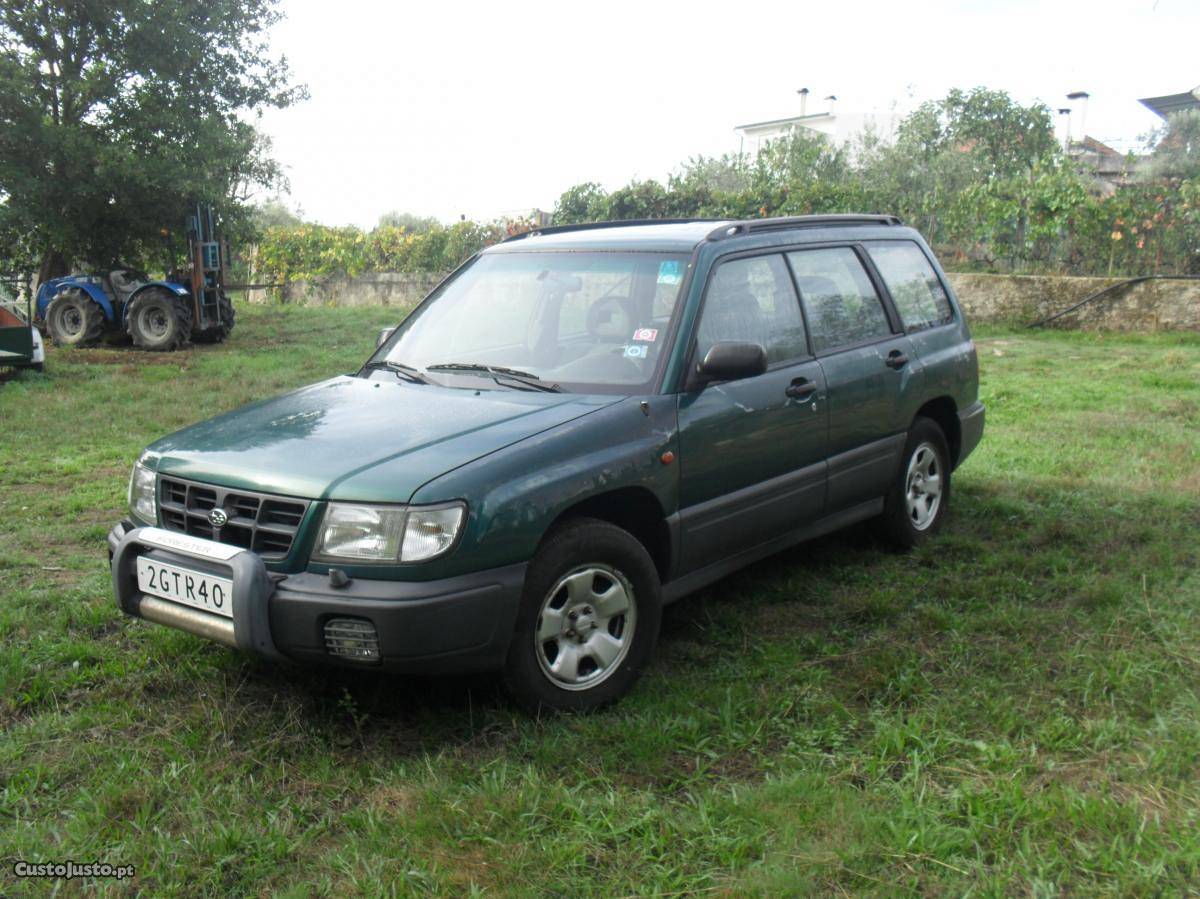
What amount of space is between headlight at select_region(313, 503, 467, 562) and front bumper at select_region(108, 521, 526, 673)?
85 millimetres

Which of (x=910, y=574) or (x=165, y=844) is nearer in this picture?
(x=165, y=844)

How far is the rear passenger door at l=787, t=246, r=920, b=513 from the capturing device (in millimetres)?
4938

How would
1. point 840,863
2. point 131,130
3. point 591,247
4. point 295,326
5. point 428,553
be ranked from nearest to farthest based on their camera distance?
point 840,863, point 428,553, point 591,247, point 131,130, point 295,326

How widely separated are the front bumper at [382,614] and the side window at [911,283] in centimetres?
301

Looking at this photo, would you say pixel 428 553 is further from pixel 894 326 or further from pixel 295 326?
pixel 295 326

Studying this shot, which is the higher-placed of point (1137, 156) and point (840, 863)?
point (1137, 156)

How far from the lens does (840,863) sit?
2.80m

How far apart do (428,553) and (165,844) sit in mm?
1049

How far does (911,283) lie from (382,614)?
12.1 feet

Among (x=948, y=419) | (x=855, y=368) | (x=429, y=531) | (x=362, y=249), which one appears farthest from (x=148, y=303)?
(x=429, y=531)

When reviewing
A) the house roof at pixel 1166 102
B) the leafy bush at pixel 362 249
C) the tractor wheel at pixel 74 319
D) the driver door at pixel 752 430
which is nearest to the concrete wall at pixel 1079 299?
the leafy bush at pixel 362 249

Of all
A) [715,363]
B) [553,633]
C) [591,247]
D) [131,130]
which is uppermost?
[131,130]

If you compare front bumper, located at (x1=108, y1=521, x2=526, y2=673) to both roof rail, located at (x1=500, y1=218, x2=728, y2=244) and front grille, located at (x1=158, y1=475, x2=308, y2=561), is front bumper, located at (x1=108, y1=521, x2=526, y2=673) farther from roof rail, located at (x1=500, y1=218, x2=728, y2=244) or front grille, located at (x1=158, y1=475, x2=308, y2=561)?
roof rail, located at (x1=500, y1=218, x2=728, y2=244)

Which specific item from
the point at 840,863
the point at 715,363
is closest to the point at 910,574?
the point at 715,363
